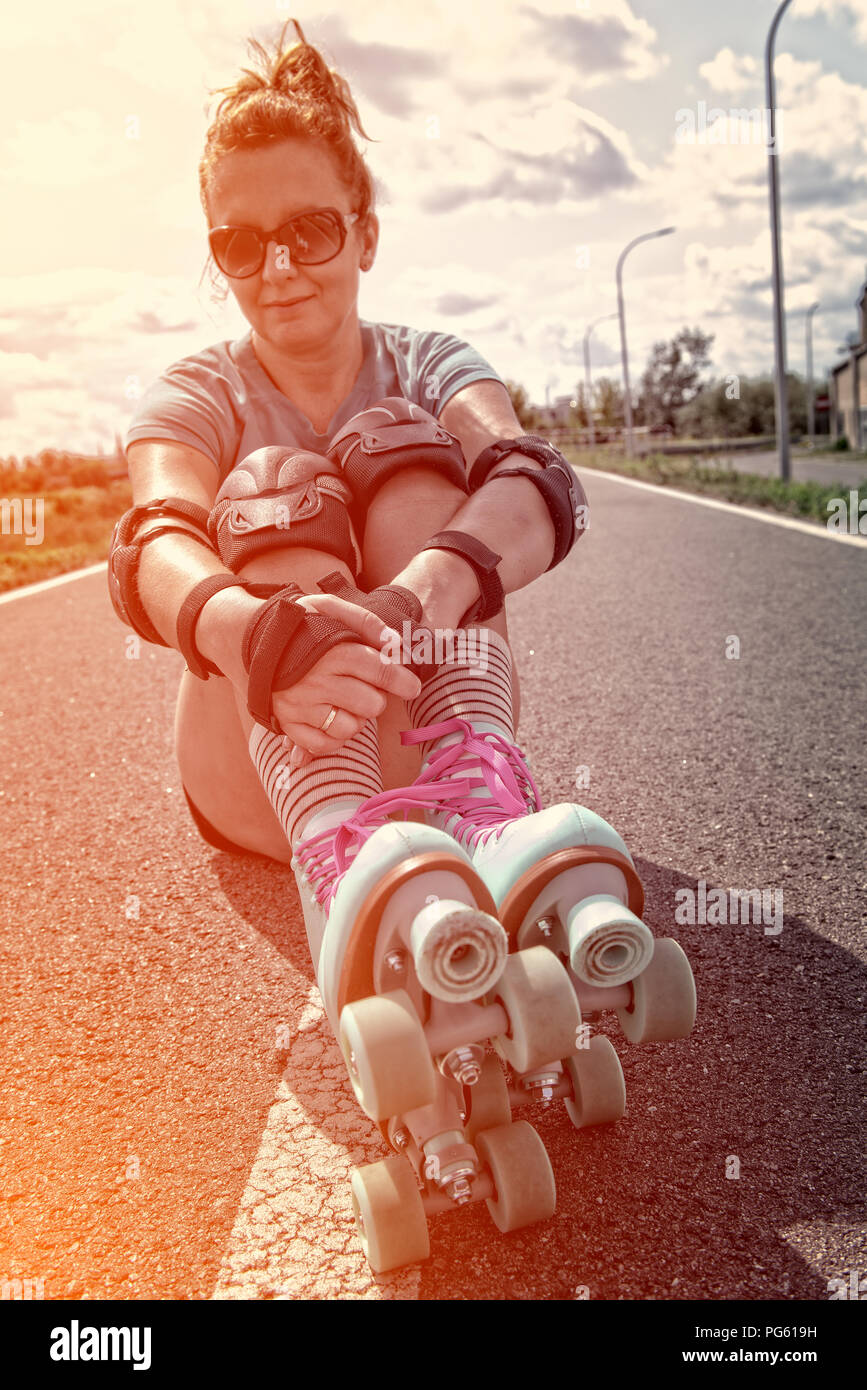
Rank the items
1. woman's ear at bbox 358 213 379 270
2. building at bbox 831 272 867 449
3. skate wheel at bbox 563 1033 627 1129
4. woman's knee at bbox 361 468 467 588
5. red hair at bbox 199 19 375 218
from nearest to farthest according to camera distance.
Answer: skate wheel at bbox 563 1033 627 1129, woman's knee at bbox 361 468 467 588, red hair at bbox 199 19 375 218, woman's ear at bbox 358 213 379 270, building at bbox 831 272 867 449

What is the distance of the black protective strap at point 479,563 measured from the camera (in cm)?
201

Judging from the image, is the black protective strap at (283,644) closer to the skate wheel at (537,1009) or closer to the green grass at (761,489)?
the skate wheel at (537,1009)

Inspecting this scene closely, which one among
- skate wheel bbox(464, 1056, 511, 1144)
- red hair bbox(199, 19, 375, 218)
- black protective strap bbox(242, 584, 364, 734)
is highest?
red hair bbox(199, 19, 375, 218)

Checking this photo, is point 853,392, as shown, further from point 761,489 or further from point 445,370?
point 445,370

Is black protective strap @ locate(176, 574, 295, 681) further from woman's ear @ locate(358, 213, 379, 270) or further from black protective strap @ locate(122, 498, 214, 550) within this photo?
woman's ear @ locate(358, 213, 379, 270)

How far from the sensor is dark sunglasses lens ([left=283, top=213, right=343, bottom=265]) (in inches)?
94.8

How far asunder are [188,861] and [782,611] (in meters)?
4.12

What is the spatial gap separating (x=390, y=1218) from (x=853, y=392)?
206ft

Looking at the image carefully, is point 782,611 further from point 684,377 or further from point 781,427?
point 684,377

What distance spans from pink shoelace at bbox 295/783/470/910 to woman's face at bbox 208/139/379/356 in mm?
1266

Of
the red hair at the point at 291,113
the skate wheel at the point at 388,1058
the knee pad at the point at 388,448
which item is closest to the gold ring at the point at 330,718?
the skate wheel at the point at 388,1058

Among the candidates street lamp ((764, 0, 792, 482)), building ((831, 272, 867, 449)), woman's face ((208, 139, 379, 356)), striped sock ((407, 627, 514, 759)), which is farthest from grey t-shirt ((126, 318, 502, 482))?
building ((831, 272, 867, 449))

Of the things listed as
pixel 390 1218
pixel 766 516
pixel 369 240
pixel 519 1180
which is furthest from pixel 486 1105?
pixel 766 516

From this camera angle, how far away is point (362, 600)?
190 cm
